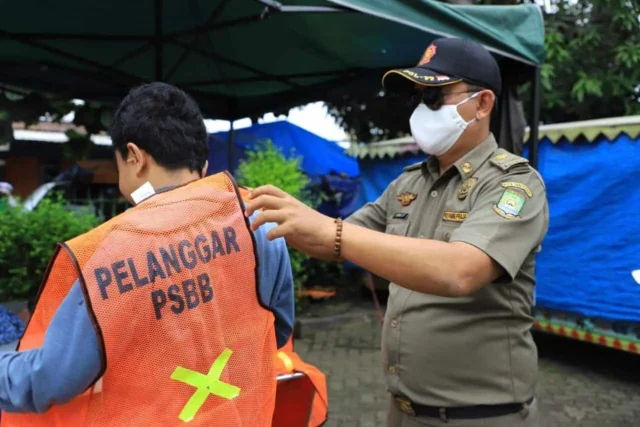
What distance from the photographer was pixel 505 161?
5.10 ft

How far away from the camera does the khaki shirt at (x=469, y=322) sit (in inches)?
59.9

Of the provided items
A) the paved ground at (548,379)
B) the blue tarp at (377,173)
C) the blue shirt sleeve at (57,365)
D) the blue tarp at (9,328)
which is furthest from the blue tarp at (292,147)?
the blue shirt sleeve at (57,365)

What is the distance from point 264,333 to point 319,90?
3.45 meters

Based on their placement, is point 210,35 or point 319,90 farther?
point 319,90

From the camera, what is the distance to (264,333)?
1.42 metres

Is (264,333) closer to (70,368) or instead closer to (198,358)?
(198,358)

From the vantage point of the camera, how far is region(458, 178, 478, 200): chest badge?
1581 millimetres

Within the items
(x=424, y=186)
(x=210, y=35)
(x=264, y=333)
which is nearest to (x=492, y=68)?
(x=424, y=186)

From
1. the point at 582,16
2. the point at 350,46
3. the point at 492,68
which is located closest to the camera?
the point at 492,68

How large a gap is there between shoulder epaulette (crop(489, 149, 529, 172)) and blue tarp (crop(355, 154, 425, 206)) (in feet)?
16.3

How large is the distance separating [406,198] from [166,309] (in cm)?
94

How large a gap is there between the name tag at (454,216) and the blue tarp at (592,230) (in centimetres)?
337

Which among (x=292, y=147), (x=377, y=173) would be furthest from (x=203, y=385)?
(x=292, y=147)

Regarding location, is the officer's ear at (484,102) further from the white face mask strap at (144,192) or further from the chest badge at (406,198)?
the white face mask strap at (144,192)
